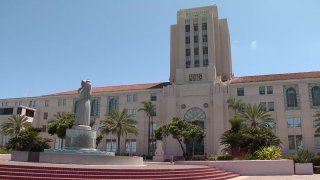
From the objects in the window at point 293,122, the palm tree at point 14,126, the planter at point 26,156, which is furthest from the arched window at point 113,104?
the planter at point 26,156

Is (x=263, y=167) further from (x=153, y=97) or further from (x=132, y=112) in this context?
(x=132, y=112)

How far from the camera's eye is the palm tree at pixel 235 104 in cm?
5683

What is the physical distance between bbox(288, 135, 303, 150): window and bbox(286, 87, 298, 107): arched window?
5698mm

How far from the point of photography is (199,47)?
6838 cm

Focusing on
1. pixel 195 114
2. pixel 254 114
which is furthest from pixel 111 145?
pixel 254 114

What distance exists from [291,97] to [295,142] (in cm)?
811

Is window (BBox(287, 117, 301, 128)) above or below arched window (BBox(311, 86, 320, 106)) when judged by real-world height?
below

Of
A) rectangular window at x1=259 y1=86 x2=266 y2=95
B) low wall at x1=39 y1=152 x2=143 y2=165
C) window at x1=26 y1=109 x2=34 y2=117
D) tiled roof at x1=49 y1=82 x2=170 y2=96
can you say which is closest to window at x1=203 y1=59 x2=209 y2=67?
tiled roof at x1=49 y1=82 x2=170 y2=96

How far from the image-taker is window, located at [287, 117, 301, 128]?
56553 millimetres

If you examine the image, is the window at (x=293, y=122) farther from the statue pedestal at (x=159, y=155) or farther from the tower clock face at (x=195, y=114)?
the statue pedestal at (x=159, y=155)

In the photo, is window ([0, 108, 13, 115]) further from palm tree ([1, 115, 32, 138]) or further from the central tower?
the central tower

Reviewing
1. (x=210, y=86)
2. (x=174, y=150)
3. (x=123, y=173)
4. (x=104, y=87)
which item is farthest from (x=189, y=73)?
(x=123, y=173)

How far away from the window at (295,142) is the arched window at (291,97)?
5698mm

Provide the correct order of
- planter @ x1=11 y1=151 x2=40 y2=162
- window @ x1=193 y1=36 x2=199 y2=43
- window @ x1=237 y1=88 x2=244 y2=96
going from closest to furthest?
planter @ x1=11 y1=151 x2=40 y2=162 < window @ x1=237 y1=88 x2=244 y2=96 < window @ x1=193 y1=36 x2=199 y2=43
